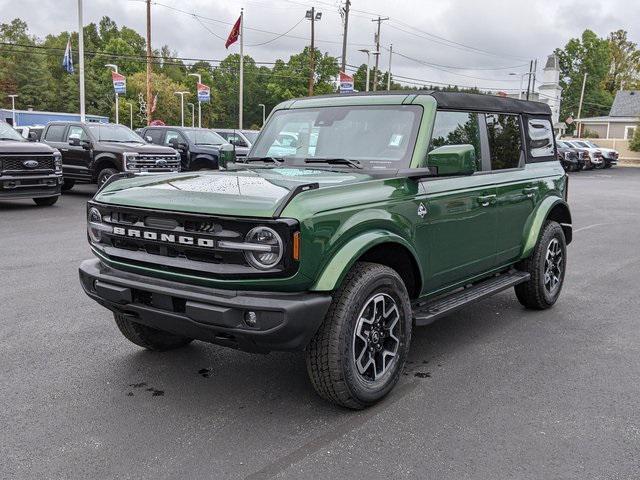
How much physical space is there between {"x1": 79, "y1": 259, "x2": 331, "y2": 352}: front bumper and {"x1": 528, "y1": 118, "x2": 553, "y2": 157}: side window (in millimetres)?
3425

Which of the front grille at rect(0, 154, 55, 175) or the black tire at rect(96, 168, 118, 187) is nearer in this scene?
the front grille at rect(0, 154, 55, 175)

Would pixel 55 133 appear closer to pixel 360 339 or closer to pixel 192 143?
pixel 192 143

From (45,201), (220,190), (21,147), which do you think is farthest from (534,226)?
(45,201)

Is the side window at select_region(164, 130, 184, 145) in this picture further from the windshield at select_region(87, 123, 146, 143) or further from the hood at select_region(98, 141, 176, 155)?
the hood at select_region(98, 141, 176, 155)

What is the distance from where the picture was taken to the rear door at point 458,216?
4.25m

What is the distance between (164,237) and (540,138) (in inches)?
160

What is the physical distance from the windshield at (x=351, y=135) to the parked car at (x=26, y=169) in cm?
955

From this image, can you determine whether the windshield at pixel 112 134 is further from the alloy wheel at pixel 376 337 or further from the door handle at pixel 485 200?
the alloy wheel at pixel 376 337

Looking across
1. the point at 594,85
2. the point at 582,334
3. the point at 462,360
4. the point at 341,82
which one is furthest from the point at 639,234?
the point at 594,85

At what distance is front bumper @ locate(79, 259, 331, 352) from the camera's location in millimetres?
3217

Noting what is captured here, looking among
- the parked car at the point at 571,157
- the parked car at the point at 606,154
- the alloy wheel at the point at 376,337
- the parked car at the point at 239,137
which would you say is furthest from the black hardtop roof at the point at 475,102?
the parked car at the point at 606,154

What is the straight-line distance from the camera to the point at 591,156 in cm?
3778

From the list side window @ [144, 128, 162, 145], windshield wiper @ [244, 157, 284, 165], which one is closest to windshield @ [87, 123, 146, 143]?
A: side window @ [144, 128, 162, 145]

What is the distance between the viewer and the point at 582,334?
5.34 metres
